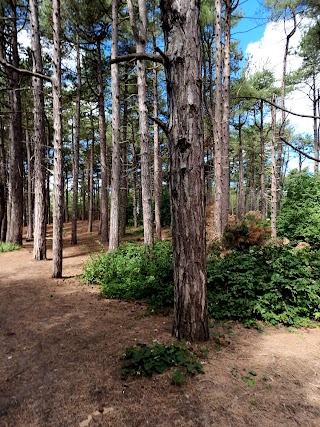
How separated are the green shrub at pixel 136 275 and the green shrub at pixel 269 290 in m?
1.02

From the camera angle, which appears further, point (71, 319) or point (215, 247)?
point (215, 247)

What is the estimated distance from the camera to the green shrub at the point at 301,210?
8672 millimetres

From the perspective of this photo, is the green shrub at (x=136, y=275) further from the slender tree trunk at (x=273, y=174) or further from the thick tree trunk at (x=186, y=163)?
the slender tree trunk at (x=273, y=174)

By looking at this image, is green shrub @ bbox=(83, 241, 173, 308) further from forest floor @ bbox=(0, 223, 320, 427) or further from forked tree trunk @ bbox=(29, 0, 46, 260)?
forked tree trunk @ bbox=(29, 0, 46, 260)

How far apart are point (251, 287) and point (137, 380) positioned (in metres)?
2.62

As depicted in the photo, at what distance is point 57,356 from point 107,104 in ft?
52.1

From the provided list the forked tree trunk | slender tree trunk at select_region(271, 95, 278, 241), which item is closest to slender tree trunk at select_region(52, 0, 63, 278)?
the forked tree trunk

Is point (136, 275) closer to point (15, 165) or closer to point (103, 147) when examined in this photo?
point (103, 147)

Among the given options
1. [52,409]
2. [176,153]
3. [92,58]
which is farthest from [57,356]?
[92,58]

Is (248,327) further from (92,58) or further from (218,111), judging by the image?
(92,58)

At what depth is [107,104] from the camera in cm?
1600

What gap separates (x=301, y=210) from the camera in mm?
9562

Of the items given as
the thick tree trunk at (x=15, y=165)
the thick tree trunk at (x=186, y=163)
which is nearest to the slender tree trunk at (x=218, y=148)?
the thick tree trunk at (x=186, y=163)

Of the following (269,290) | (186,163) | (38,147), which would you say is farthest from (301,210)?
(38,147)
